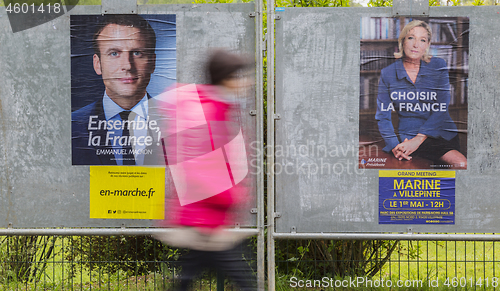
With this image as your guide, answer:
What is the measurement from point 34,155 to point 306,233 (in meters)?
2.84

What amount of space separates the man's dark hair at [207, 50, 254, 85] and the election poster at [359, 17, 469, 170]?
47.0 inches

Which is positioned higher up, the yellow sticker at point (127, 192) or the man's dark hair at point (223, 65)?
the man's dark hair at point (223, 65)

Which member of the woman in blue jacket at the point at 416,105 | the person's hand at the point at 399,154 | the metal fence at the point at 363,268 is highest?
the woman in blue jacket at the point at 416,105

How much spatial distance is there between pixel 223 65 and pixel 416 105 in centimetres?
192

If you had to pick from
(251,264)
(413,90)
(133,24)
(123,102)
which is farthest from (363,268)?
(133,24)

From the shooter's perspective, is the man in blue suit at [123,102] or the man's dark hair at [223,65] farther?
the man in blue suit at [123,102]

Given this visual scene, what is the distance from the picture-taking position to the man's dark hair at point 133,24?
3951mm

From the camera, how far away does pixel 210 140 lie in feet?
11.8

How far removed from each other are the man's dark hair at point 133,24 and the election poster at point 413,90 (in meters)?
2.07

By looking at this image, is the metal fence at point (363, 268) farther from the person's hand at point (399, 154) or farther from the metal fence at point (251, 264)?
the person's hand at point (399, 154)

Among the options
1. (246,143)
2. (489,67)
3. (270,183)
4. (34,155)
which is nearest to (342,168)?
(270,183)

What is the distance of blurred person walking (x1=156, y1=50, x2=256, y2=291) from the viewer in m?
3.21

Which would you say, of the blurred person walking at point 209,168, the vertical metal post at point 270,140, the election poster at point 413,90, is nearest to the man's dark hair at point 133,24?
the blurred person walking at point 209,168

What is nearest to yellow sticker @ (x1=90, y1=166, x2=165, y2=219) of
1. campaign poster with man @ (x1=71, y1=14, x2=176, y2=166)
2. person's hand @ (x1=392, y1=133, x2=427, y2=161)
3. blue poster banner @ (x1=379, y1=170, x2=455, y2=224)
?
campaign poster with man @ (x1=71, y1=14, x2=176, y2=166)
